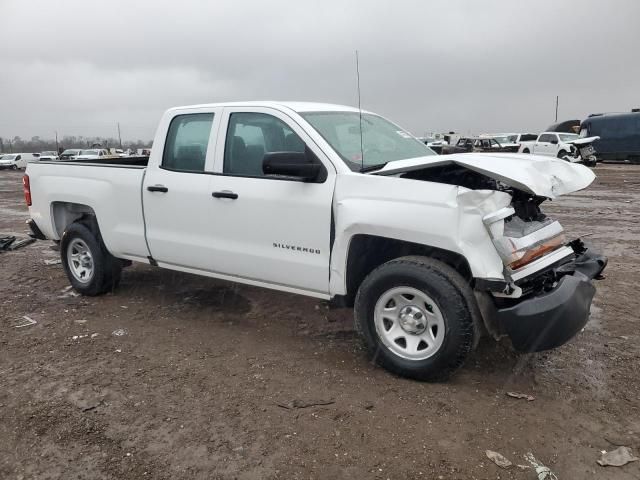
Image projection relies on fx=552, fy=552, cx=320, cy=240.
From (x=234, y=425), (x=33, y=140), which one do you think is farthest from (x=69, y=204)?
(x=33, y=140)

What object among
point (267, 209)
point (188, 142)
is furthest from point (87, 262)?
point (267, 209)

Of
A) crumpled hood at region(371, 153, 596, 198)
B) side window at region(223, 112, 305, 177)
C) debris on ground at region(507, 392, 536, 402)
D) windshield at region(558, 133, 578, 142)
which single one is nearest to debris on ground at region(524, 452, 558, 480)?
debris on ground at region(507, 392, 536, 402)

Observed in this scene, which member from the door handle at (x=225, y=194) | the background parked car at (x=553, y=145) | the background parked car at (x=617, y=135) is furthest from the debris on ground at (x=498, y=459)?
the background parked car at (x=617, y=135)

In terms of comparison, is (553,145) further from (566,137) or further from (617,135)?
(617,135)

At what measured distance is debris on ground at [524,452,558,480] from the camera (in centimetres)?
277

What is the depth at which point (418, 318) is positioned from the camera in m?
3.72

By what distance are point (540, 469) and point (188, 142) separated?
148 inches

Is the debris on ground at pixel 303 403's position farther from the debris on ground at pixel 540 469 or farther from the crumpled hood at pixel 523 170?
the crumpled hood at pixel 523 170

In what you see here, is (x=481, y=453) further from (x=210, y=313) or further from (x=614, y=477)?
(x=210, y=313)

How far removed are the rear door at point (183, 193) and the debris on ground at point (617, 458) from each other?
314 cm

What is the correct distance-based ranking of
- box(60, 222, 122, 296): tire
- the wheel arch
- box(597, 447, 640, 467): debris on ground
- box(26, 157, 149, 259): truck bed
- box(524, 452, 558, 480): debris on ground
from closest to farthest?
box(524, 452, 558, 480): debris on ground → box(597, 447, 640, 467): debris on ground → box(26, 157, 149, 259): truck bed → box(60, 222, 122, 296): tire → the wheel arch

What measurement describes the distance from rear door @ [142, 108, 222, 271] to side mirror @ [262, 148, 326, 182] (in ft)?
3.19

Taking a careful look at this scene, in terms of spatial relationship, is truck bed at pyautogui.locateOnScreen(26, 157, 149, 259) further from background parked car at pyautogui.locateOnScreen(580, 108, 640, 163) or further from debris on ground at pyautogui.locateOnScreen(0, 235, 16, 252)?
background parked car at pyautogui.locateOnScreen(580, 108, 640, 163)

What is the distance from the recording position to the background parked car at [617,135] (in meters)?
26.9
